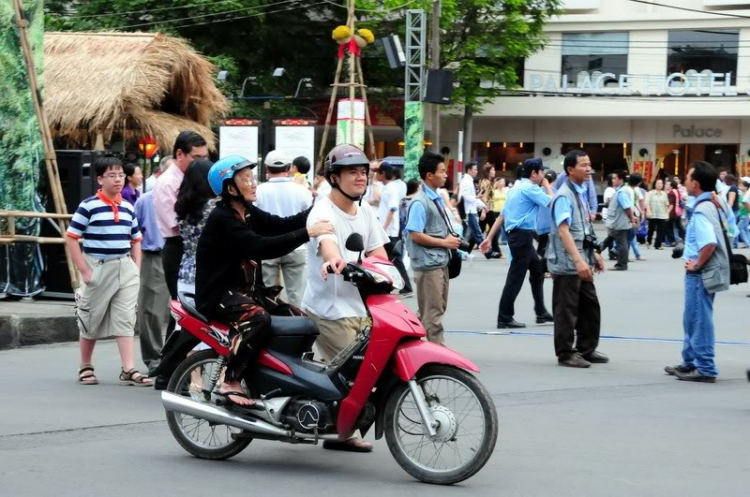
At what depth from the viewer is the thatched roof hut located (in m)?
16.1

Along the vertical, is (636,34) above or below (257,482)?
above

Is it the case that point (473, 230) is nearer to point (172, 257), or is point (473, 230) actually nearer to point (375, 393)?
point (172, 257)

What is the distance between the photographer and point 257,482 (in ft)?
19.7

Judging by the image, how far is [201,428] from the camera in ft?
21.7

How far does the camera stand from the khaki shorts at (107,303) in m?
9.02

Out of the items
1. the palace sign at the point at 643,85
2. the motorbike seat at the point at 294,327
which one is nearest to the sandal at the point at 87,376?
the motorbike seat at the point at 294,327

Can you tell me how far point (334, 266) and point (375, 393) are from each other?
0.71 meters

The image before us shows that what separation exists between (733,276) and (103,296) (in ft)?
16.5

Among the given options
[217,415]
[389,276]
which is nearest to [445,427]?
[389,276]

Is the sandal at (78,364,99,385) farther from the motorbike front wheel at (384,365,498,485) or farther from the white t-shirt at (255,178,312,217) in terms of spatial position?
the motorbike front wheel at (384,365,498,485)

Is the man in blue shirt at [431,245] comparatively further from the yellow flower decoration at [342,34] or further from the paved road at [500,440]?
the yellow flower decoration at [342,34]

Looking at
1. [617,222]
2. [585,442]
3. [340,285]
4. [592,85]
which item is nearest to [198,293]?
[340,285]

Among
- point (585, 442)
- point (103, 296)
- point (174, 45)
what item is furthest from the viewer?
point (174, 45)

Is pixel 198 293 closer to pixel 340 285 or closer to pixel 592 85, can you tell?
pixel 340 285
